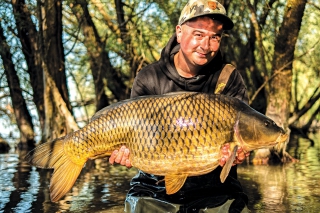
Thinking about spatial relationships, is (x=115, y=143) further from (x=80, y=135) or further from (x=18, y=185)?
(x=18, y=185)

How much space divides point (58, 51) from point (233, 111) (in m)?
8.15

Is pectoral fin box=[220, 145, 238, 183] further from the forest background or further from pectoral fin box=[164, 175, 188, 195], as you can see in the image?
the forest background

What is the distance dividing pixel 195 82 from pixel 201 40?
11.1 inches

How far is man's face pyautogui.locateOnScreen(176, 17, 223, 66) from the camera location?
3.35 meters

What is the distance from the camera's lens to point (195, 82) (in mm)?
3529

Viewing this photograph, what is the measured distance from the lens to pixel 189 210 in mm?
3482

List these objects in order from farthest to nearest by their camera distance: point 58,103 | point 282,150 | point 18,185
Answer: point 58,103 → point 282,150 → point 18,185

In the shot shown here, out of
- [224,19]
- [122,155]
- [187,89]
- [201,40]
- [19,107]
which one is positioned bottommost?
[122,155]

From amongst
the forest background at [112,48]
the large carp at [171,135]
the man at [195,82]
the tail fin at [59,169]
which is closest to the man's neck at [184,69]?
the man at [195,82]

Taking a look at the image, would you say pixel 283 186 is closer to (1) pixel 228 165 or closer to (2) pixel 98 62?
(1) pixel 228 165

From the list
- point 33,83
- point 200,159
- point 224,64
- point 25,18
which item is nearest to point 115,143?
point 200,159

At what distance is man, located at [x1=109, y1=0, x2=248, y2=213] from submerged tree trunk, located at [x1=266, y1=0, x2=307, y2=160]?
5580 millimetres

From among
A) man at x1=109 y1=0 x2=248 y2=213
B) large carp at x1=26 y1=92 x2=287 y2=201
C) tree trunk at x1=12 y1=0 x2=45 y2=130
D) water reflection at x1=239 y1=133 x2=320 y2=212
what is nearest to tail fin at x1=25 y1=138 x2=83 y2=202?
large carp at x1=26 y1=92 x2=287 y2=201

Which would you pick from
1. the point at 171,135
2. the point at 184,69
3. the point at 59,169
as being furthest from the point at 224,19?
the point at 59,169
